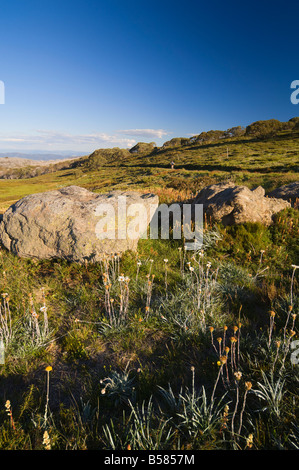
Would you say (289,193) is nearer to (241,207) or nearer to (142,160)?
(241,207)

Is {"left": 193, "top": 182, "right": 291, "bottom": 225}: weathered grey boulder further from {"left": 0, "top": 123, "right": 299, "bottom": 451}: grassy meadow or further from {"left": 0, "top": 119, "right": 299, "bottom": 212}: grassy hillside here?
{"left": 0, "top": 119, "right": 299, "bottom": 212}: grassy hillside

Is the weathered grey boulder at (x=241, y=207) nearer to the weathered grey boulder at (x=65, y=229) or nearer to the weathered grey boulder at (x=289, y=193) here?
the weathered grey boulder at (x=289, y=193)

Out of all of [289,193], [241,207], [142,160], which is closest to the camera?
[241,207]

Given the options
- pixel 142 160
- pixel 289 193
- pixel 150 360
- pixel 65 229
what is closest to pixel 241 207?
pixel 289 193

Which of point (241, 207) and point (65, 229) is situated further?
point (241, 207)

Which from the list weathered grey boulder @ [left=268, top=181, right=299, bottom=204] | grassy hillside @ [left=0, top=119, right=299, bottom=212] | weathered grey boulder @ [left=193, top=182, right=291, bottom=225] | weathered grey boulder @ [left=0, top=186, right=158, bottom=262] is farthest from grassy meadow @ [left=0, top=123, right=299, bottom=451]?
grassy hillside @ [left=0, top=119, right=299, bottom=212]

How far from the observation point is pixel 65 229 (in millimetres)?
5648

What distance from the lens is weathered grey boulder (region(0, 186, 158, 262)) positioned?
5.54m

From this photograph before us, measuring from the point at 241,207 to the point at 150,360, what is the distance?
544 centimetres

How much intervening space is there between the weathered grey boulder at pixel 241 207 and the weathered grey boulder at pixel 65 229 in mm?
2857

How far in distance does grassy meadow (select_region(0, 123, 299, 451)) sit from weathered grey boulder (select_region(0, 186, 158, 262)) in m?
0.37

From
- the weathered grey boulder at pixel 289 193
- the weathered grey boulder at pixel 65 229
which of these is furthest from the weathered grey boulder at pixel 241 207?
the weathered grey boulder at pixel 65 229
